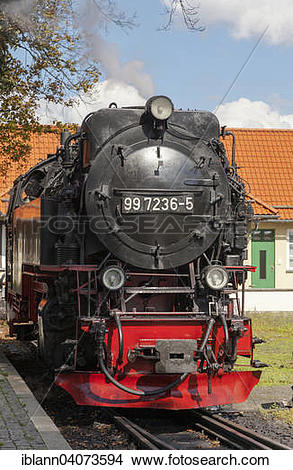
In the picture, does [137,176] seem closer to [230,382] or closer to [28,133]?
[230,382]

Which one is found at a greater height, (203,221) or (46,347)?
(203,221)

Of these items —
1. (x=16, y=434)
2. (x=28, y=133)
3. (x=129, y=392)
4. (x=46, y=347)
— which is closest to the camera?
(x=16, y=434)

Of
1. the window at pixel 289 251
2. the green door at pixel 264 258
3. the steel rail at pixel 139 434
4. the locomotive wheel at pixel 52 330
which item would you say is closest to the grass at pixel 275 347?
the green door at pixel 264 258

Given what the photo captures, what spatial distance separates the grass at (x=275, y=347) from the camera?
36.2 feet

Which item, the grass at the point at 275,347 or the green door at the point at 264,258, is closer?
the grass at the point at 275,347

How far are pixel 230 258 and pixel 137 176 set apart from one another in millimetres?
1570

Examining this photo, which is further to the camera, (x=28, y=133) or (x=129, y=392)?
(x=28, y=133)

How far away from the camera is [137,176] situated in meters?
8.13

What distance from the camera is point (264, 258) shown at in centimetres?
2153

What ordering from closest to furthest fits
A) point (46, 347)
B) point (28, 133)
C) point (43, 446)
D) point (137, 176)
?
point (43, 446)
point (137, 176)
point (46, 347)
point (28, 133)

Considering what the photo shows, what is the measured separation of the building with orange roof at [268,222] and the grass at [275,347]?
0.73 meters

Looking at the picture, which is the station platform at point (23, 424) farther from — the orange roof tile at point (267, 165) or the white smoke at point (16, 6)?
the orange roof tile at point (267, 165)

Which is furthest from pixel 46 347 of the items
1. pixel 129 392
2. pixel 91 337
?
pixel 129 392

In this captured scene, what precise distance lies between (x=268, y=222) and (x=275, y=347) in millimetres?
7242
